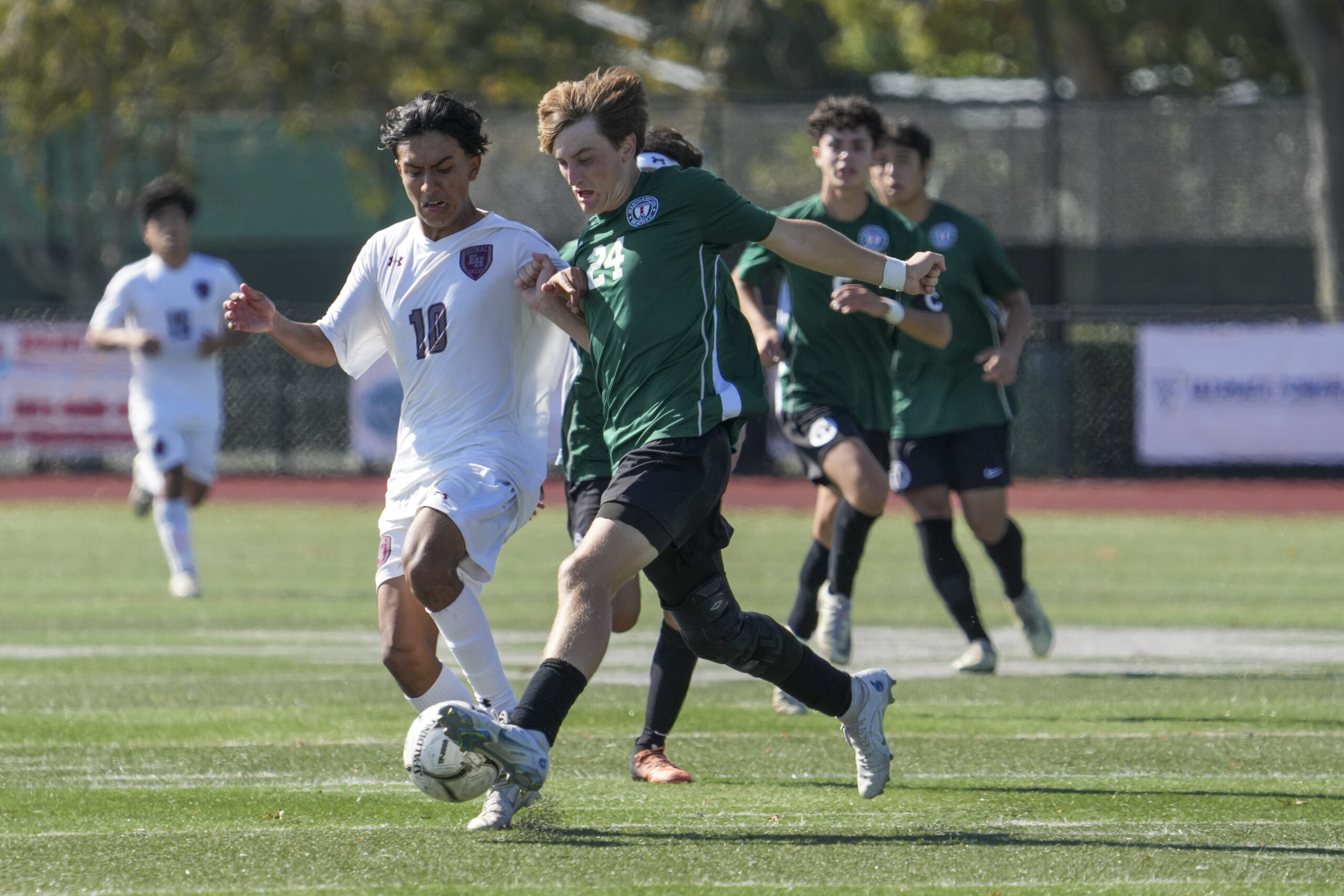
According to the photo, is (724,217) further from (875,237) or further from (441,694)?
(875,237)

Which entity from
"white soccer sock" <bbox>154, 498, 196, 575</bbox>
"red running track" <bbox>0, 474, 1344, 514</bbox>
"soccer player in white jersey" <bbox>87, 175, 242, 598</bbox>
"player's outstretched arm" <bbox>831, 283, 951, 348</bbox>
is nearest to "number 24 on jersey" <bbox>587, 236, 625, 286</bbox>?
"player's outstretched arm" <bbox>831, 283, 951, 348</bbox>

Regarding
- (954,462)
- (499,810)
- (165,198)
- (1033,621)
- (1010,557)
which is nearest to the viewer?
(499,810)

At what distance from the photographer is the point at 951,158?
25.9 m

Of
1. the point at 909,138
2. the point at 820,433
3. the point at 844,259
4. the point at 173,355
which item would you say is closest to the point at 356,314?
the point at 844,259

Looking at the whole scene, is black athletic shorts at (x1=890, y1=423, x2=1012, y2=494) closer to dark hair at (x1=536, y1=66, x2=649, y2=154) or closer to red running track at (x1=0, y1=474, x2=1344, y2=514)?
dark hair at (x1=536, y1=66, x2=649, y2=154)

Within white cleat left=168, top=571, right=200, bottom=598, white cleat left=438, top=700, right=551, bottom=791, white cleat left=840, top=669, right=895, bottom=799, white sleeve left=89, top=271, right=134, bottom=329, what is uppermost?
white sleeve left=89, top=271, right=134, bottom=329

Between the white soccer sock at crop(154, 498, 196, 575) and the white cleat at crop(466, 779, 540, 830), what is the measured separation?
23.5ft

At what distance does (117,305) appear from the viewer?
40.4ft

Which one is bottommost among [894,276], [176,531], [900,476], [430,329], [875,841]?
[176,531]

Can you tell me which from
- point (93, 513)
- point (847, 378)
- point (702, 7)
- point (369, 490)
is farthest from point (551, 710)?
point (702, 7)

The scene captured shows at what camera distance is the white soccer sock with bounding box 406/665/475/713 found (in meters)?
5.63

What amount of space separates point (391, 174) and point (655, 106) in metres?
4.80

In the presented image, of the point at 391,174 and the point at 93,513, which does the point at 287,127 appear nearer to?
the point at 391,174

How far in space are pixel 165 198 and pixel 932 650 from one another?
5549 millimetres
